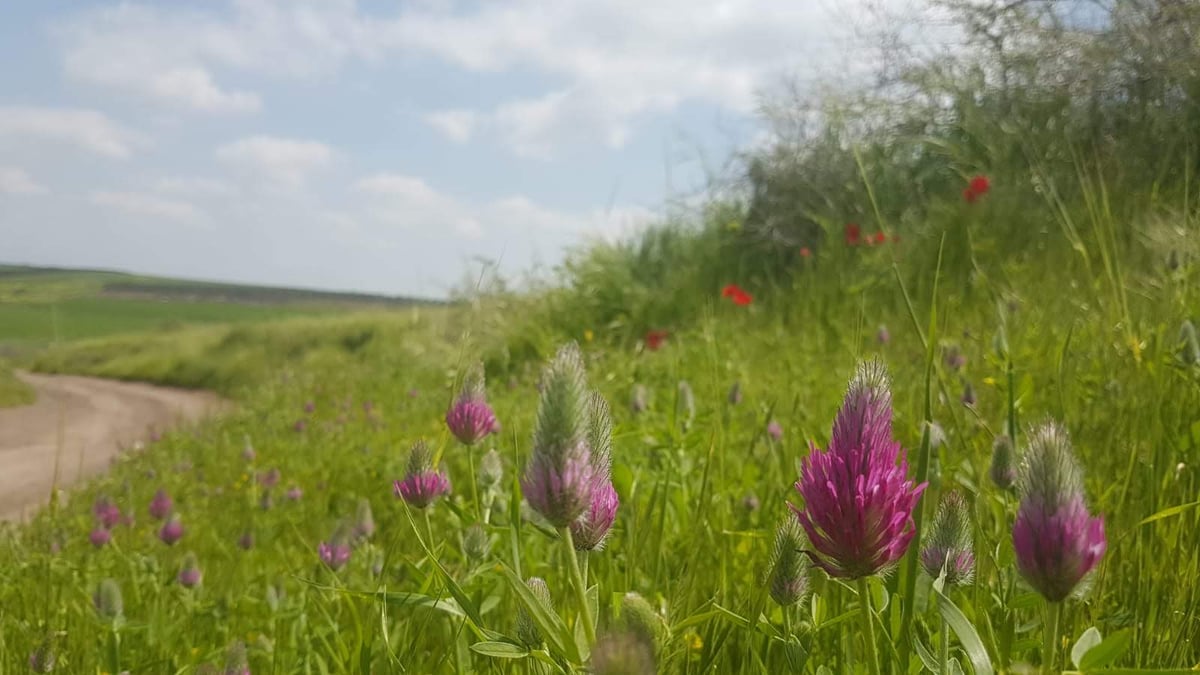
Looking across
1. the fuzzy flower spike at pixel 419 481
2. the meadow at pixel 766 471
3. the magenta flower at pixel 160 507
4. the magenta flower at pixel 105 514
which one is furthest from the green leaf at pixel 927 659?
the magenta flower at pixel 160 507

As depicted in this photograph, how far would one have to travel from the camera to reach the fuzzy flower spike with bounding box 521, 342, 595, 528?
80cm

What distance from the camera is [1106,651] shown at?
0.85 meters

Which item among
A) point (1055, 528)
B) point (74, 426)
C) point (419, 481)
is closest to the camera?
point (1055, 528)

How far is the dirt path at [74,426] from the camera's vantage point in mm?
6434

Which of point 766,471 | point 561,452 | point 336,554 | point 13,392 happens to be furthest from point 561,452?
point 13,392

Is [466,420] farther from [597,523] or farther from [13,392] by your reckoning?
[13,392]

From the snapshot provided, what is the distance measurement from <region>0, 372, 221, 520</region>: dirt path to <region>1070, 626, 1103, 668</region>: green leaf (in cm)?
432

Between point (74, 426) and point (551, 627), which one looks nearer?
point (551, 627)

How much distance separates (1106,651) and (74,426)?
10941 millimetres

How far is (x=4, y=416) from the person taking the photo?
32.2ft

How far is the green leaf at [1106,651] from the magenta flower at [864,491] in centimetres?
24

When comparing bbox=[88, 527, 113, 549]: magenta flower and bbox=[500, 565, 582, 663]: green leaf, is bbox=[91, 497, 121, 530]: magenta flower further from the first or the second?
bbox=[500, 565, 582, 663]: green leaf

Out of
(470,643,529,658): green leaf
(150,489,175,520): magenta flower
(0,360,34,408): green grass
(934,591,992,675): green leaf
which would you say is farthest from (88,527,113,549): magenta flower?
(0,360,34,408): green grass

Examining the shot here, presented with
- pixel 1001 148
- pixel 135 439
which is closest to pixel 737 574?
pixel 1001 148
